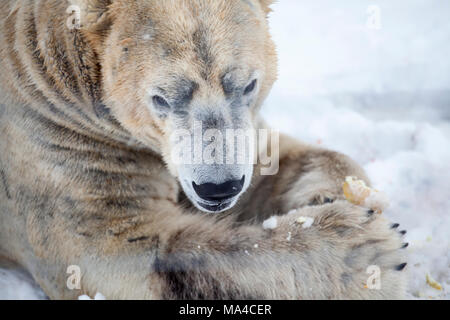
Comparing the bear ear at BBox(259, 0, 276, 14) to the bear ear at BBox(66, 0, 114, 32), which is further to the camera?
the bear ear at BBox(259, 0, 276, 14)

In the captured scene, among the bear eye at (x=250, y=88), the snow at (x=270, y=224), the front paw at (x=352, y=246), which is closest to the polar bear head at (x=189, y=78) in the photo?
the bear eye at (x=250, y=88)

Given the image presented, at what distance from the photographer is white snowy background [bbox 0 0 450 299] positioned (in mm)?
3338

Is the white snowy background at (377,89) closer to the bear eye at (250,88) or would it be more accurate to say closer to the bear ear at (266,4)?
the bear ear at (266,4)

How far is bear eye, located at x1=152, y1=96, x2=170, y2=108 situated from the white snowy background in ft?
5.35

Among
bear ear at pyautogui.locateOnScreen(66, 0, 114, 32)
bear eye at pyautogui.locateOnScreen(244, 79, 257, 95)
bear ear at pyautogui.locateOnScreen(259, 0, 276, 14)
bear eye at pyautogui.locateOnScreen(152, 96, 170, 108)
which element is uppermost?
bear ear at pyautogui.locateOnScreen(259, 0, 276, 14)

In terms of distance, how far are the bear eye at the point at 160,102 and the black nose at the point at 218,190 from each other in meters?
0.40

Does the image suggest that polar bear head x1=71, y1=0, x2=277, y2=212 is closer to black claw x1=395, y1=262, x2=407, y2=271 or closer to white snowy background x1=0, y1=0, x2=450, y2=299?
black claw x1=395, y1=262, x2=407, y2=271

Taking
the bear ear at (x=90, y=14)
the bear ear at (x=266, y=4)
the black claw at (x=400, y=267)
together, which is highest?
the bear ear at (x=266, y=4)

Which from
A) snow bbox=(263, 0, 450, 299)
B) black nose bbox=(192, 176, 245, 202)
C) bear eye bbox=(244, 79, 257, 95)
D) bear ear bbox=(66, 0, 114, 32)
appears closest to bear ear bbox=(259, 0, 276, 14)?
bear eye bbox=(244, 79, 257, 95)

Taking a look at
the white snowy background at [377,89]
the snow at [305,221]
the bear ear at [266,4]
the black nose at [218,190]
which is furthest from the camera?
the white snowy background at [377,89]

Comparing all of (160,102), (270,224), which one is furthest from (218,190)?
(160,102)

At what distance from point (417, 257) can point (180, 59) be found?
1615 millimetres

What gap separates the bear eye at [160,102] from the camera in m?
2.18

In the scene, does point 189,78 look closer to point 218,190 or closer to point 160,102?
point 160,102
